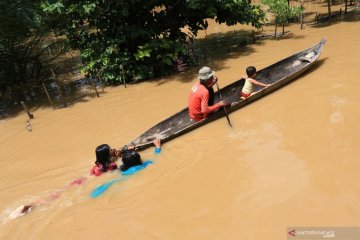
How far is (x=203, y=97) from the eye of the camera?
657 centimetres

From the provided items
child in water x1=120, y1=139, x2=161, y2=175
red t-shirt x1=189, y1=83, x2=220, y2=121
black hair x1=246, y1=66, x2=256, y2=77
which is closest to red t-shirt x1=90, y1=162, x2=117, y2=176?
child in water x1=120, y1=139, x2=161, y2=175

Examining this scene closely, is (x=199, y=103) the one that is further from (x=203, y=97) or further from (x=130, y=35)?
(x=130, y=35)

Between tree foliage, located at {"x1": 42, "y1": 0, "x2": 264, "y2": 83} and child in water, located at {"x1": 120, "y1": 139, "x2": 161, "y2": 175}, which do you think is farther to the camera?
tree foliage, located at {"x1": 42, "y1": 0, "x2": 264, "y2": 83}

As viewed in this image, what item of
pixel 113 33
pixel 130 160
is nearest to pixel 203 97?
pixel 130 160

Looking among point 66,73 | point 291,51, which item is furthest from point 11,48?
point 291,51

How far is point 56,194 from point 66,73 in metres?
8.30

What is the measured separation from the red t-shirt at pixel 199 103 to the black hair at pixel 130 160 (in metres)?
1.51

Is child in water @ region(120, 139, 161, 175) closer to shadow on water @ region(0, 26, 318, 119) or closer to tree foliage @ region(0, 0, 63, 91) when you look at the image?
shadow on water @ region(0, 26, 318, 119)

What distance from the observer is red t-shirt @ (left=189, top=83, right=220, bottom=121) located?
656 cm

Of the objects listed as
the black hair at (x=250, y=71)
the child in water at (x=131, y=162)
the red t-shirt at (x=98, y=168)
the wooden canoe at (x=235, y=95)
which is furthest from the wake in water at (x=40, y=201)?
the black hair at (x=250, y=71)

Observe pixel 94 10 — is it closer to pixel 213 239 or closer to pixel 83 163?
pixel 83 163

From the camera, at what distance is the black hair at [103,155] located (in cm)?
581

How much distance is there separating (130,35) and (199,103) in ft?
14.4

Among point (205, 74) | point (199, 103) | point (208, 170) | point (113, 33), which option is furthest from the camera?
point (113, 33)
